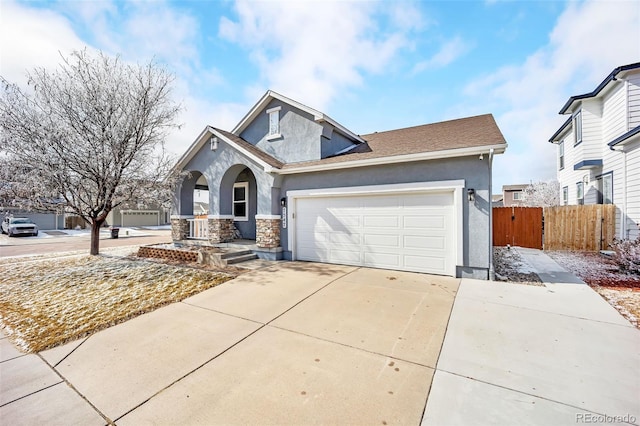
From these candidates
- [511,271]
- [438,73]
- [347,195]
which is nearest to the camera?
[511,271]

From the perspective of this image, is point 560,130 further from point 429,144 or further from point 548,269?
point 429,144

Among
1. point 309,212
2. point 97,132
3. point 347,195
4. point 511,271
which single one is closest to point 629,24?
point 511,271

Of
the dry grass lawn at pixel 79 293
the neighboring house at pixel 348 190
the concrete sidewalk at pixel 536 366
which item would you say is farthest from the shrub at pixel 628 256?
the dry grass lawn at pixel 79 293

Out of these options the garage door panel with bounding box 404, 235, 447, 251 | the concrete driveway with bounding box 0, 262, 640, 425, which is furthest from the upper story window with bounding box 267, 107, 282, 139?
the concrete driveway with bounding box 0, 262, 640, 425

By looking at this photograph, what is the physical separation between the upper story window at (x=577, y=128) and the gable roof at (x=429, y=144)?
251 inches

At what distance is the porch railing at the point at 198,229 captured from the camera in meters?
12.0

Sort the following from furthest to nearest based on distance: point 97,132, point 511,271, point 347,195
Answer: point 97,132 → point 347,195 → point 511,271

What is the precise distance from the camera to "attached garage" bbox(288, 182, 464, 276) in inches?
288

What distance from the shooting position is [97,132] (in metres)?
9.51

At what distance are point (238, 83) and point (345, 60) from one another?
4.12 m

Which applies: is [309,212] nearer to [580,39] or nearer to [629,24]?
[580,39]

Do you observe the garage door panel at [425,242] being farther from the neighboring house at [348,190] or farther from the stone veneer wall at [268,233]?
the stone veneer wall at [268,233]

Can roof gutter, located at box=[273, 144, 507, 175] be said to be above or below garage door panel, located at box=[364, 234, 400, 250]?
above

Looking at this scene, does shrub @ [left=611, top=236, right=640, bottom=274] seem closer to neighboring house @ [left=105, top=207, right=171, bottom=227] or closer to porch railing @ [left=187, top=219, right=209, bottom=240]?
porch railing @ [left=187, top=219, right=209, bottom=240]
